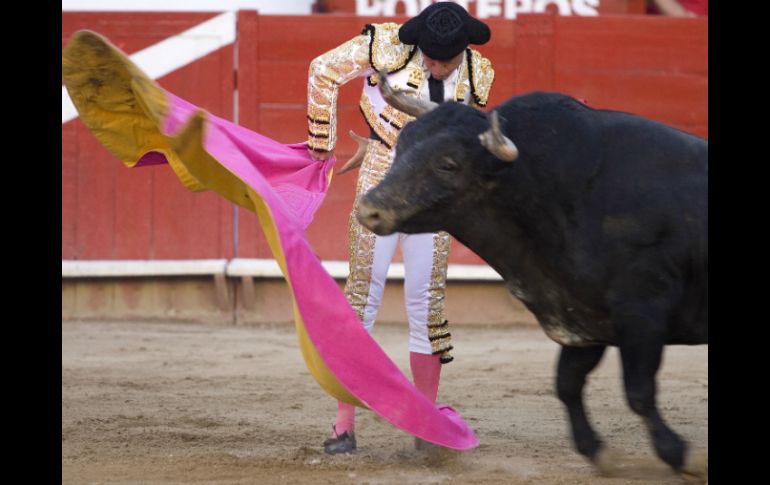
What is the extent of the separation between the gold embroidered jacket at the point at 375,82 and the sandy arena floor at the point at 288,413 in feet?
3.15

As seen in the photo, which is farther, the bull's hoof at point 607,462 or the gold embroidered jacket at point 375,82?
the gold embroidered jacket at point 375,82

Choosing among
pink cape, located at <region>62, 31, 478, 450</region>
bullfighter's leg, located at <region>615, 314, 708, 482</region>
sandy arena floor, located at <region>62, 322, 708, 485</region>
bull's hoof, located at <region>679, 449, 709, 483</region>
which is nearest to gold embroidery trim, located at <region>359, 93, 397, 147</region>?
pink cape, located at <region>62, 31, 478, 450</region>

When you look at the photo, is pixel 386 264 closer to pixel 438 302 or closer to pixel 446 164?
pixel 438 302

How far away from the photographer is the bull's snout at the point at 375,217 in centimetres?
299

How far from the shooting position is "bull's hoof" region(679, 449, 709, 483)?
3010mm

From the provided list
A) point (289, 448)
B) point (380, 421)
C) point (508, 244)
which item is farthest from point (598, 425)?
point (508, 244)

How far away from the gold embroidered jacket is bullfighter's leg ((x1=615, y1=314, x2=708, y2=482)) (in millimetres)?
1062

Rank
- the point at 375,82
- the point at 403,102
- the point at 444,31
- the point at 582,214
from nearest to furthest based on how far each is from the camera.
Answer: the point at 582,214 → the point at 403,102 → the point at 444,31 → the point at 375,82

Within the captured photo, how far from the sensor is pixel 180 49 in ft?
23.5

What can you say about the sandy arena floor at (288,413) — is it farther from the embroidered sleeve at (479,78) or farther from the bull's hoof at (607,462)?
the embroidered sleeve at (479,78)

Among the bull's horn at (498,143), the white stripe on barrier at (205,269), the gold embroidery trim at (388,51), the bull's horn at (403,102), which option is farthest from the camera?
the white stripe on barrier at (205,269)

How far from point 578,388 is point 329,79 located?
119 centimetres

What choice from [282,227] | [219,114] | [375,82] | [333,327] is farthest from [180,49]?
[333,327]

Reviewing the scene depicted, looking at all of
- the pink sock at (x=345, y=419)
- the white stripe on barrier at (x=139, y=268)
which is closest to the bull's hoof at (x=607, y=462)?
the pink sock at (x=345, y=419)
